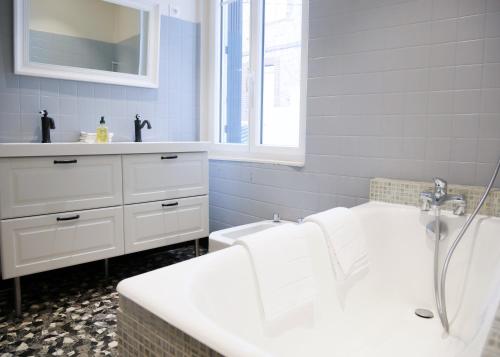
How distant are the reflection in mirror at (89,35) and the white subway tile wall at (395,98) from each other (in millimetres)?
1301

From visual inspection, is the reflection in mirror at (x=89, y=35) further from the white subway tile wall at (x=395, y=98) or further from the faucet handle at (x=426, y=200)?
the faucet handle at (x=426, y=200)

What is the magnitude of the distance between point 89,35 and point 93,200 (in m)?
1.18

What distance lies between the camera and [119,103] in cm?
286

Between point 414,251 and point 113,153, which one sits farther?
point 113,153

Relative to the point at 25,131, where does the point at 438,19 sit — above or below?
above

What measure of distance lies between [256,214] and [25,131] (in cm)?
163

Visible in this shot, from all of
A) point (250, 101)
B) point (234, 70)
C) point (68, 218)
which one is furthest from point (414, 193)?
point (68, 218)

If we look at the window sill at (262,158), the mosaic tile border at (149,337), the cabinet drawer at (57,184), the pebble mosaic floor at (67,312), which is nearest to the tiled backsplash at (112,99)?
the window sill at (262,158)

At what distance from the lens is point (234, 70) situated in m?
3.15

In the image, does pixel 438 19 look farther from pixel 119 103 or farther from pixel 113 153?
pixel 119 103

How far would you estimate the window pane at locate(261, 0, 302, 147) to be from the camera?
8.80 feet

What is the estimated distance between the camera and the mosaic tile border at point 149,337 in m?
0.85

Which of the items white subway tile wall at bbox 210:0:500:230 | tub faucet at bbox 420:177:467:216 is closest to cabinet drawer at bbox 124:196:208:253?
white subway tile wall at bbox 210:0:500:230

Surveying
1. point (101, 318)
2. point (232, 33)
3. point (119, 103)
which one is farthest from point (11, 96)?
point (232, 33)
